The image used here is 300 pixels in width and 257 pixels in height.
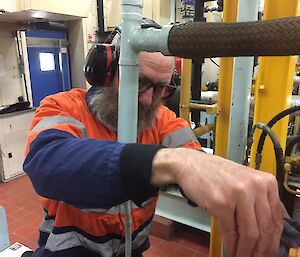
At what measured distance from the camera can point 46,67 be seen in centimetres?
438

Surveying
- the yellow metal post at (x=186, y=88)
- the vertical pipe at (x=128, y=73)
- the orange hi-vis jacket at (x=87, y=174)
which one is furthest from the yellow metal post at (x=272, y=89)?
the vertical pipe at (x=128, y=73)

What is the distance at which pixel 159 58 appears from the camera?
37.2 inches

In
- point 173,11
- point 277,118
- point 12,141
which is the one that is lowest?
point 12,141

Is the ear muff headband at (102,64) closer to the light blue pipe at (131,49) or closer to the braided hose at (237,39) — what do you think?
the light blue pipe at (131,49)

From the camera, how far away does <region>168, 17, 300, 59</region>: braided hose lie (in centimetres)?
42

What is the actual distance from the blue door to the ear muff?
3.65m

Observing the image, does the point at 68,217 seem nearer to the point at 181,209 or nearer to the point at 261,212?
the point at 261,212

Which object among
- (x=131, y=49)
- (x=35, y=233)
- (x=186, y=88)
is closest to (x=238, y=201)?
(x=131, y=49)

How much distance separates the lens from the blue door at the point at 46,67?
419 cm

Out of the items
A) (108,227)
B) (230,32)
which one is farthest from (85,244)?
(230,32)

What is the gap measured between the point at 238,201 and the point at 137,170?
0.55ft

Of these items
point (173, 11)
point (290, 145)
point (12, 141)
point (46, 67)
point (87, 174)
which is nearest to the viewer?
point (87, 174)

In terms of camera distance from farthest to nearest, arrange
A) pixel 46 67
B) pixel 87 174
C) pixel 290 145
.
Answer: pixel 46 67, pixel 290 145, pixel 87 174

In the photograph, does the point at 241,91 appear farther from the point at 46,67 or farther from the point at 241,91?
the point at 46,67
